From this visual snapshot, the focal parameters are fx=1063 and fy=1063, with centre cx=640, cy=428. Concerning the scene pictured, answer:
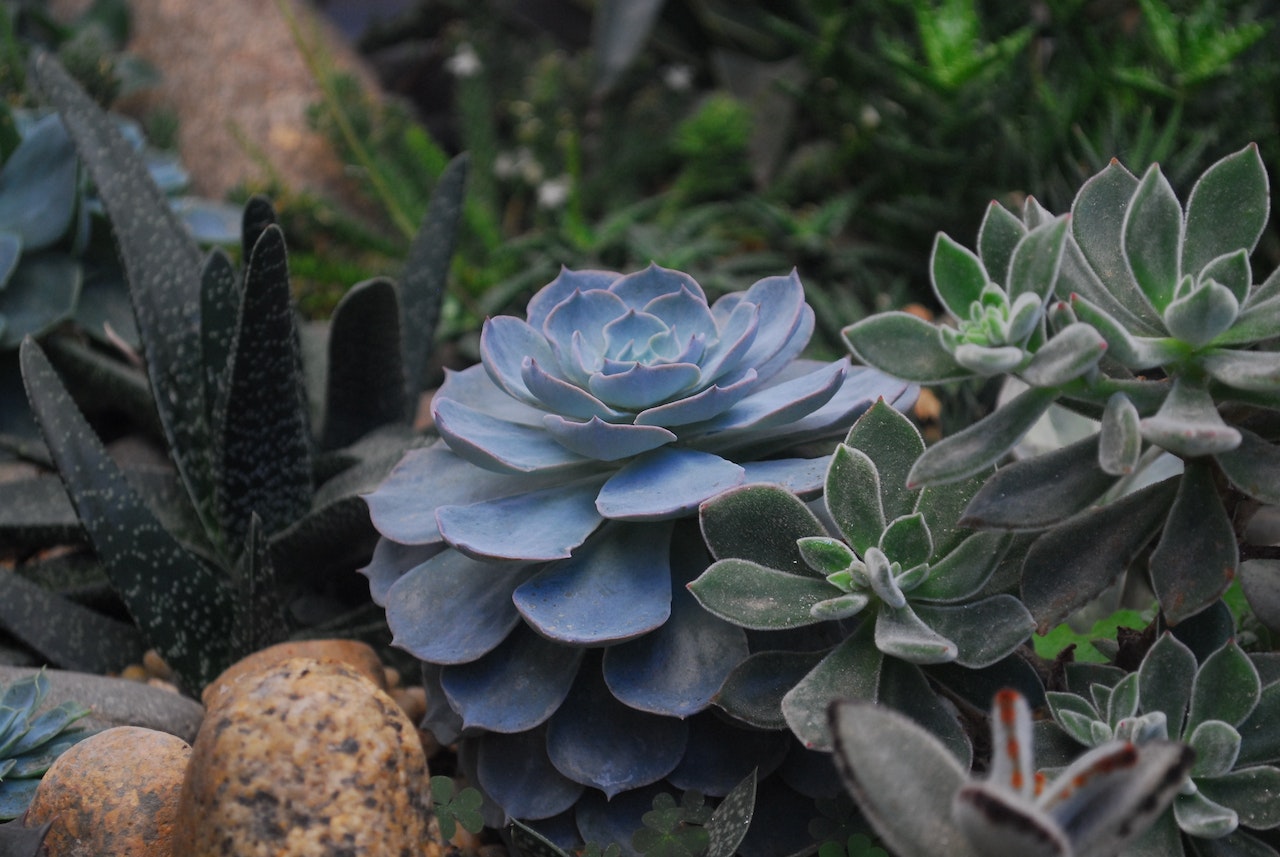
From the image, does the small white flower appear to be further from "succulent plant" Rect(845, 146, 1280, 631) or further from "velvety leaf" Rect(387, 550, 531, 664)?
"succulent plant" Rect(845, 146, 1280, 631)

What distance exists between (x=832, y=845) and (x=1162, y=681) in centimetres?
24

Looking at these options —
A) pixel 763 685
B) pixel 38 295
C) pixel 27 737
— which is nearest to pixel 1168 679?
pixel 763 685

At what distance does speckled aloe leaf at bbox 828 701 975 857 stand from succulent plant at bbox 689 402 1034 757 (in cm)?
13

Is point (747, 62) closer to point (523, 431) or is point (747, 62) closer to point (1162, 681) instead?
point (523, 431)

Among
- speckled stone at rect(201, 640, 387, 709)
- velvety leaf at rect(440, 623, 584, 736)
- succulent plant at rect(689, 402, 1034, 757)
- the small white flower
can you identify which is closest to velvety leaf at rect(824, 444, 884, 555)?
succulent plant at rect(689, 402, 1034, 757)

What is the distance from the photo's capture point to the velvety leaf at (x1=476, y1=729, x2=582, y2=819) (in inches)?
31.3

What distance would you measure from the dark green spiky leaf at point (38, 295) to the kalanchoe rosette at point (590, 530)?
0.73 m

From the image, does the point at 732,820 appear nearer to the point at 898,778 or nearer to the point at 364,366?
the point at 898,778

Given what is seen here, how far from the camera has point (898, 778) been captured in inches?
19.7

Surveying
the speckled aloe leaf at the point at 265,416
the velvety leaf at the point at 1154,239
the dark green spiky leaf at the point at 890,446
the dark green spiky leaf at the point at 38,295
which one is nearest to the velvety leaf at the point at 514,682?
the dark green spiky leaf at the point at 890,446

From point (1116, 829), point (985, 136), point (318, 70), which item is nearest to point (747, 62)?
point (985, 136)

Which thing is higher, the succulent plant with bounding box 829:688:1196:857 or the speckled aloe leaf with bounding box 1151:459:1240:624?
the succulent plant with bounding box 829:688:1196:857

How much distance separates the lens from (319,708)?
681 mm

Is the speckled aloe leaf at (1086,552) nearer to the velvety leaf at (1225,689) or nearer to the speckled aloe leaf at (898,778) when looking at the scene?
the velvety leaf at (1225,689)
